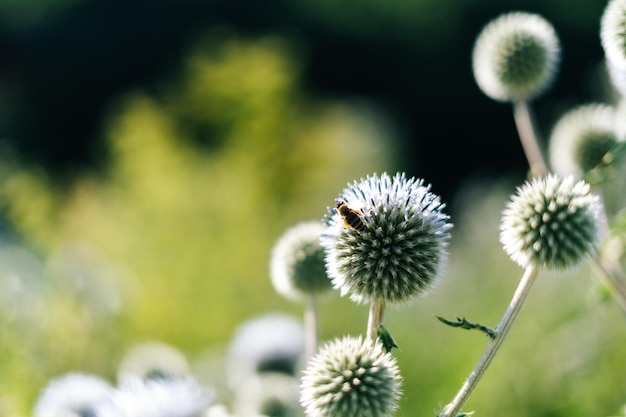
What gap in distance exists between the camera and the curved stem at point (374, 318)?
125cm

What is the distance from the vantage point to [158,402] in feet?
3.90

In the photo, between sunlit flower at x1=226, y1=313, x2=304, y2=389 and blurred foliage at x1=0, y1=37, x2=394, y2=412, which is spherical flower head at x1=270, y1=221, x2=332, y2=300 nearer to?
sunlit flower at x1=226, y1=313, x2=304, y2=389

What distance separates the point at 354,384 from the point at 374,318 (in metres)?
0.13

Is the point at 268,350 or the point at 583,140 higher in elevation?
the point at 583,140

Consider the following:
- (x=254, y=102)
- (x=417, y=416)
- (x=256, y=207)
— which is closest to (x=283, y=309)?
(x=256, y=207)

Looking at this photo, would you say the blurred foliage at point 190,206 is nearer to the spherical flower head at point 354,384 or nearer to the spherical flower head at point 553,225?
the spherical flower head at point 354,384

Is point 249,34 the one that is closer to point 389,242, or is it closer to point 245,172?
point 245,172

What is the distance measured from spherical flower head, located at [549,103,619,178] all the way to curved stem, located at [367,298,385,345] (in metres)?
0.99

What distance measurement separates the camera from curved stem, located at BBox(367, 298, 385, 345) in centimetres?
125

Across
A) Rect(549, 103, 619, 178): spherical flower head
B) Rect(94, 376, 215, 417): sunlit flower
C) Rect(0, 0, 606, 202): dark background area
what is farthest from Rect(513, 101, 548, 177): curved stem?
Rect(0, 0, 606, 202): dark background area

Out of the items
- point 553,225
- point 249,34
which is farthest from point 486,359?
point 249,34

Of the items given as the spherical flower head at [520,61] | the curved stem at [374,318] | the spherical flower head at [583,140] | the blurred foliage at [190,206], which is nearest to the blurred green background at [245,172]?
the blurred foliage at [190,206]

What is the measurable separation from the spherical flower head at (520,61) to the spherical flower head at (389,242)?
85 cm

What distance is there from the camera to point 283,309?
16.7 ft
